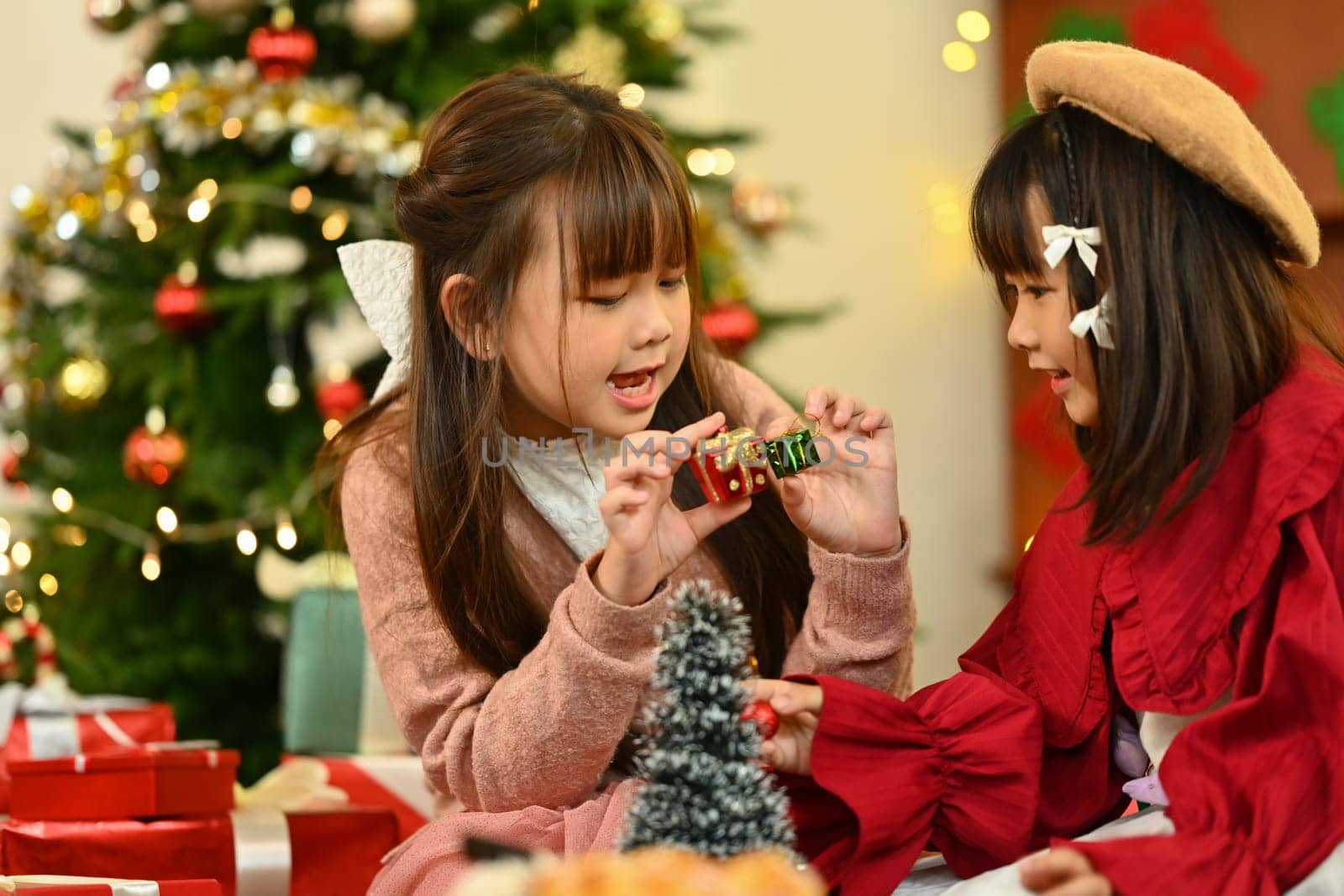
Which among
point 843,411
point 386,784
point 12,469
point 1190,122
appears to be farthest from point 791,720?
point 12,469

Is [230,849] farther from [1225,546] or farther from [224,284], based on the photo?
[224,284]

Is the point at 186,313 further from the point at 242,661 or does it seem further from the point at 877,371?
the point at 877,371

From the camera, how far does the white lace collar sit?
1.28 meters

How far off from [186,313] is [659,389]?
127 centimetres

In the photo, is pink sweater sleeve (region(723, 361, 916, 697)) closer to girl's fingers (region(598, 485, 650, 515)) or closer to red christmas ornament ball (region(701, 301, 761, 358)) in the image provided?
girl's fingers (region(598, 485, 650, 515))

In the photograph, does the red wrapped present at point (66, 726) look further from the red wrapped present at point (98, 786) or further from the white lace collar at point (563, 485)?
the white lace collar at point (563, 485)

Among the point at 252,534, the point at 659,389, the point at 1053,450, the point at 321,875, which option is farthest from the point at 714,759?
the point at 1053,450

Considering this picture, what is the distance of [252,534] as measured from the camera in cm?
223

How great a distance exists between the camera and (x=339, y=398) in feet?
7.00

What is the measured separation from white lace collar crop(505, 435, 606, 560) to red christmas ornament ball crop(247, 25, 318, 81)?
45.7 inches

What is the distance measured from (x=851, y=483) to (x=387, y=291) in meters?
0.52

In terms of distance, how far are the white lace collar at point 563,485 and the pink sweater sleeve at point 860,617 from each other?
20 cm

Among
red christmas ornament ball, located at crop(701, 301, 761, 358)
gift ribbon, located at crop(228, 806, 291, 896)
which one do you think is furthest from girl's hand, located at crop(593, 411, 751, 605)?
red christmas ornament ball, located at crop(701, 301, 761, 358)

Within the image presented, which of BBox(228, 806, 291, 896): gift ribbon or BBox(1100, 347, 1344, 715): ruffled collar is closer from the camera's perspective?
BBox(1100, 347, 1344, 715): ruffled collar
